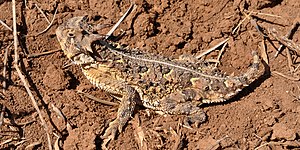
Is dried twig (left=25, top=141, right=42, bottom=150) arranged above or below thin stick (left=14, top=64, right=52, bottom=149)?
below

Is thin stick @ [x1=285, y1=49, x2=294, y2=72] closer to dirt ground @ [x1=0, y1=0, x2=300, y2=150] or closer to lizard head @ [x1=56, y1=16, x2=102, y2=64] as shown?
dirt ground @ [x1=0, y1=0, x2=300, y2=150]

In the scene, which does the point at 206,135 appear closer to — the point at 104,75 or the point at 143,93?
the point at 143,93

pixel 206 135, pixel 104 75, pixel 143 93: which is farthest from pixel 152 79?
pixel 206 135

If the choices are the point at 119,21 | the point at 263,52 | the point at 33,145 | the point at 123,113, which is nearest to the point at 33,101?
the point at 33,145

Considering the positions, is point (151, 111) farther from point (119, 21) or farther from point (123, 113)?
point (119, 21)

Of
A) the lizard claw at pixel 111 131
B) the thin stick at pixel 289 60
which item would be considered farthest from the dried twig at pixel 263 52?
the lizard claw at pixel 111 131

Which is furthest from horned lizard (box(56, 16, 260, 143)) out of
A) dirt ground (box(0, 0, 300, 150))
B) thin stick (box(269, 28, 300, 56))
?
thin stick (box(269, 28, 300, 56))
